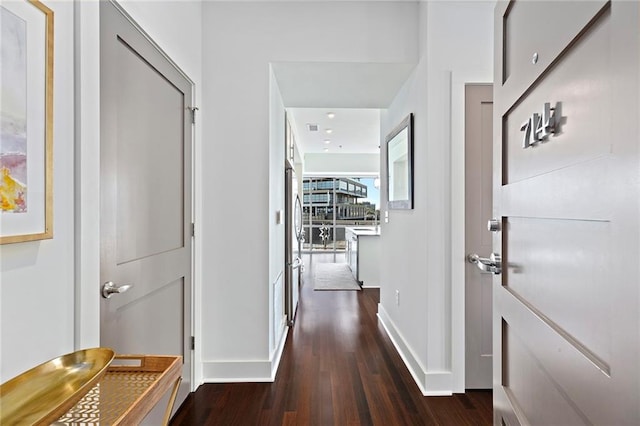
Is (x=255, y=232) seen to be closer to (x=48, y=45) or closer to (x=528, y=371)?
(x=48, y=45)

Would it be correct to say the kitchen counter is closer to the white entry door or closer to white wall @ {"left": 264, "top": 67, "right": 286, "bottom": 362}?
white wall @ {"left": 264, "top": 67, "right": 286, "bottom": 362}

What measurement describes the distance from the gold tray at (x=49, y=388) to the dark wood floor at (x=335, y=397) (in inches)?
55.4

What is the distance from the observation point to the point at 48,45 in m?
1.06

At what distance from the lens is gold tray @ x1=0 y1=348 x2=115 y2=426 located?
66 centimetres

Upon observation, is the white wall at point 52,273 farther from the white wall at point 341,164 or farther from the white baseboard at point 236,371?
the white wall at point 341,164

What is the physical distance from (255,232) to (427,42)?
5.92 ft

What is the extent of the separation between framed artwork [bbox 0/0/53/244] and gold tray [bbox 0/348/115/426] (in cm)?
38

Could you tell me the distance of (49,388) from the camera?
0.77m

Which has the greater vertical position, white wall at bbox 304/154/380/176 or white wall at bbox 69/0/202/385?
white wall at bbox 304/154/380/176

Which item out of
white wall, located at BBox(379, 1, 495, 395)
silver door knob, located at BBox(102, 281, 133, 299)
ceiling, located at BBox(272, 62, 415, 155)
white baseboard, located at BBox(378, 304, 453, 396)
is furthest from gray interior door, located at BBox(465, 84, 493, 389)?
silver door knob, located at BBox(102, 281, 133, 299)

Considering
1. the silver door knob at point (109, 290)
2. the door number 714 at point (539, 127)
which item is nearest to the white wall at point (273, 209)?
the silver door knob at point (109, 290)

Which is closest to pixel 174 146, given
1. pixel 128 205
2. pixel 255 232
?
pixel 128 205

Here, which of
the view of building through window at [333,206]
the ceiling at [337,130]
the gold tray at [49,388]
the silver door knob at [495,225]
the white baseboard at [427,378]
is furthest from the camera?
the view of building through window at [333,206]

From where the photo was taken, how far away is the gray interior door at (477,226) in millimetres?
A: 2316
